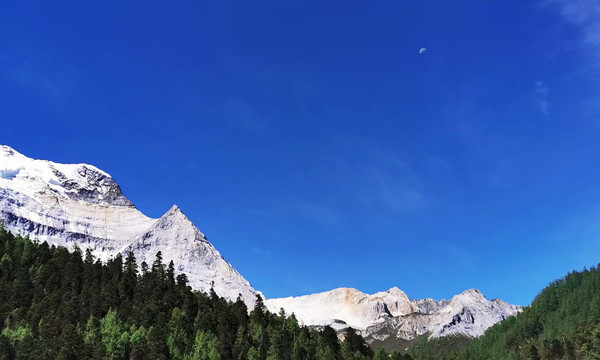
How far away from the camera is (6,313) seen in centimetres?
16662

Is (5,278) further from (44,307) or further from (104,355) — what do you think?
(104,355)

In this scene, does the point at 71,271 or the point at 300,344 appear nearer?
the point at 300,344

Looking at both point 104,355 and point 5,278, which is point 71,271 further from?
point 104,355

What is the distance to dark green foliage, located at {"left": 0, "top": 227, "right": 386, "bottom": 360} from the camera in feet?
496

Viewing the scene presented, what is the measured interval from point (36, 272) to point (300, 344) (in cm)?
9228


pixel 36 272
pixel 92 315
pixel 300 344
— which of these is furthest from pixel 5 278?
pixel 300 344

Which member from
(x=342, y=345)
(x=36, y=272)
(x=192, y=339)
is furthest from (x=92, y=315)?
(x=342, y=345)

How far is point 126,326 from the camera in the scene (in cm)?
16550

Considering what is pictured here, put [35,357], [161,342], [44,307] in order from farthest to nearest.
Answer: [44,307], [161,342], [35,357]

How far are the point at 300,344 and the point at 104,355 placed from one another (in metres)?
59.9

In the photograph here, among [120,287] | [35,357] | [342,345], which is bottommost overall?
[35,357]

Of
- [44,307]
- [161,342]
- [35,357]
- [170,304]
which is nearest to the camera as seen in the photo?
[35,357]

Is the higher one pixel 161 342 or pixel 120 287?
pixel 120 287

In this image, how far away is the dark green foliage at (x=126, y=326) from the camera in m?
151
